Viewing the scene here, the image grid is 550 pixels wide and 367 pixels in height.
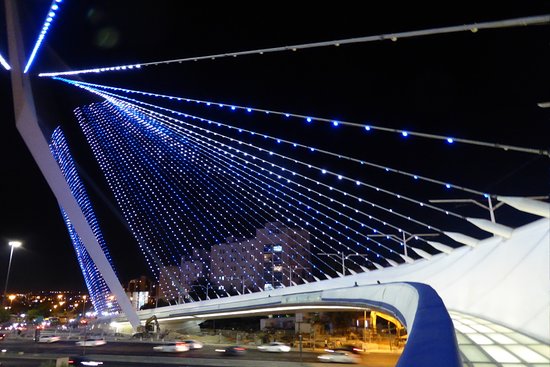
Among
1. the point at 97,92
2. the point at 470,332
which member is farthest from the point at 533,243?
the point at 97,92

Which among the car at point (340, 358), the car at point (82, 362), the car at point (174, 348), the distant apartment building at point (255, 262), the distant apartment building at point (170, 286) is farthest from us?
the distant apartment building at point (255, 262)

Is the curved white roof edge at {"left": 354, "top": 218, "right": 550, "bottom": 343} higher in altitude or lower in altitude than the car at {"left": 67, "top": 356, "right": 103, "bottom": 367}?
higher

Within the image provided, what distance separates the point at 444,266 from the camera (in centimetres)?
1797

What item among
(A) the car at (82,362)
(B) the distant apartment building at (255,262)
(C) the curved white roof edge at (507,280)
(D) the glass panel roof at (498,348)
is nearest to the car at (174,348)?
(A) the car at (82,362)

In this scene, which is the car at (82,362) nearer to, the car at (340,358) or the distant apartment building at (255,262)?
the car at (340,358)

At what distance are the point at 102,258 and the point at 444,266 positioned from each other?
59.0 ft

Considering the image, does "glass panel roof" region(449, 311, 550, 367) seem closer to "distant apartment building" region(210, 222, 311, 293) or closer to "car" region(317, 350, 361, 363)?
"car" region(317, 350, 361, 363)

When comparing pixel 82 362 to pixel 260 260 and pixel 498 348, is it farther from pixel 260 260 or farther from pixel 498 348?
pixel 260 260

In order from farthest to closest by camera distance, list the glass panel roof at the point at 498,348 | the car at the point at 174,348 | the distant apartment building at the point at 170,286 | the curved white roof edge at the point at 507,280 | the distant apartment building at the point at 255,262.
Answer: the distant apartment building at the point at 255,262 → the distant apartment building at the point at 170,286 → the car at the point at 174,348 → the curved white roof edge at the point at 507,280 → the glass panel roof at the point at 498,348

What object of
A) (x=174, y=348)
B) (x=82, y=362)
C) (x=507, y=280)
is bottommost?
(x=174, y=348)

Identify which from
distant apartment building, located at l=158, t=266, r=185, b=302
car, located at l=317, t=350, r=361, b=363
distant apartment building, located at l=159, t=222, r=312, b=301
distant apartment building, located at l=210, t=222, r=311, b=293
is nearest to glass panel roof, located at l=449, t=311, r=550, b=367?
car, located at l=317, t=350, r=361, b=363

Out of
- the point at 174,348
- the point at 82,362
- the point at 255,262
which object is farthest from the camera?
the point at 255,262

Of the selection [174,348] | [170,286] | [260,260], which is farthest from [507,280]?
[170,286]

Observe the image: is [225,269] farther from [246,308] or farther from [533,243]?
[533,243]
